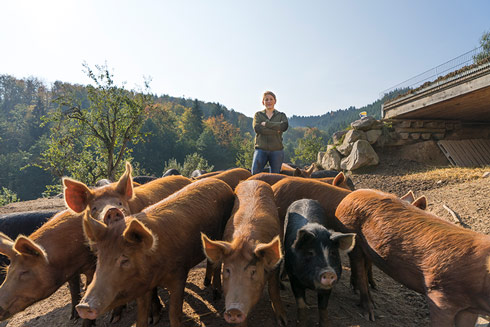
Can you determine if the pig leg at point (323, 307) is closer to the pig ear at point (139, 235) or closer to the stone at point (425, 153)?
the pig ear at point (139, 235)

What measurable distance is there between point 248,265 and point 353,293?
87.2 inches

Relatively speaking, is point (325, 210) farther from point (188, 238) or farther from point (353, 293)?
point (188, 238)

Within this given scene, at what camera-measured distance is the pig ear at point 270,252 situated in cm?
238

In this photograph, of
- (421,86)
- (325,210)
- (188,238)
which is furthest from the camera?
(421,86)

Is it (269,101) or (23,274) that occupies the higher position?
(269,101)

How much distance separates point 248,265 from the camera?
242cm

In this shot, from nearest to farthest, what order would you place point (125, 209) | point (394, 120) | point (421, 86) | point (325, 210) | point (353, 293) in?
point (125, 209), point (353, 293), point (325, 210), point (421, 86), point (394, 120)

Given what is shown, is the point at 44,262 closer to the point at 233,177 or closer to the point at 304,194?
the point at 304,194

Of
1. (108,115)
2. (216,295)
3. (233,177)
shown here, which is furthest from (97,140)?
(216,295)

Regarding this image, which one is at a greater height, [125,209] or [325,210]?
[125,209]

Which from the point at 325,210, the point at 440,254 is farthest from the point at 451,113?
the point at 440,254

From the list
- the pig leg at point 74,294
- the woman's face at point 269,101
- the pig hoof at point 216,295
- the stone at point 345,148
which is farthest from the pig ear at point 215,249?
the stone at point 345,148

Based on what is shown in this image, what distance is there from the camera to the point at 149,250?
2.36m

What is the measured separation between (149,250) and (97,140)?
15.5 meters
